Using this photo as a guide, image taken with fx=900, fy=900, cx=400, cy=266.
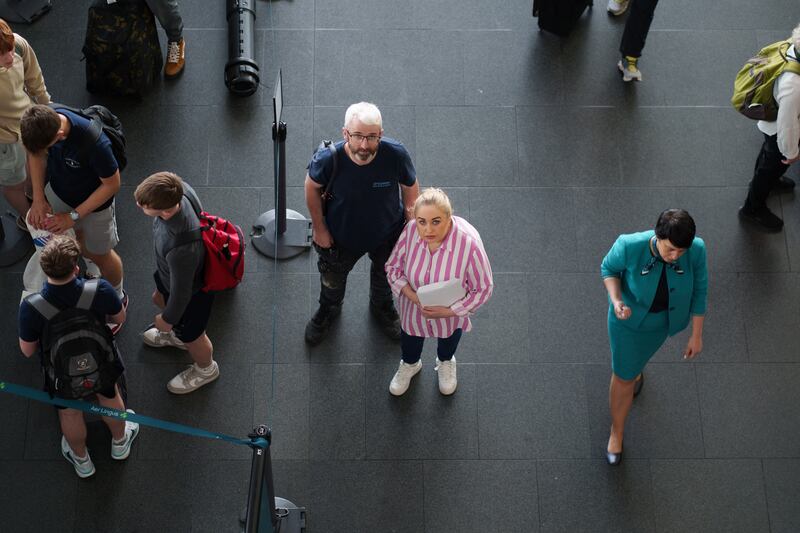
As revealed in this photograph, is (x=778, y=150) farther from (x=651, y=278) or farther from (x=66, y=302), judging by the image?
(x=66, y=302)

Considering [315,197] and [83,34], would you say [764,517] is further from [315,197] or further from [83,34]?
[83,34]

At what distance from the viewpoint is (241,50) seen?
6242 millimetres

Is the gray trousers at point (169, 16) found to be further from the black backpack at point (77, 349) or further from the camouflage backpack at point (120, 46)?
the black backpack at point (77, 349)

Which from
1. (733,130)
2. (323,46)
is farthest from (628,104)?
(323,46)

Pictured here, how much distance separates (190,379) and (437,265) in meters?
1.70

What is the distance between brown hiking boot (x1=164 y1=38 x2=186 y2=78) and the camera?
630cm

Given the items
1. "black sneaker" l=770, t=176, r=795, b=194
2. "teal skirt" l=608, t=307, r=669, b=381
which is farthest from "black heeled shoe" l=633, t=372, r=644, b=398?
"black sneaker" l=770, t=176, r=795, b=194

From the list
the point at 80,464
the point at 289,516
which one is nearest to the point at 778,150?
the point at 289,516

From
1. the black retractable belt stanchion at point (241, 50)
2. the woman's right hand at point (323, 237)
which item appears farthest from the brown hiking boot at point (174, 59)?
the woman's right hand at point (323, 237)

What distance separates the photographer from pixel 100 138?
178 inches

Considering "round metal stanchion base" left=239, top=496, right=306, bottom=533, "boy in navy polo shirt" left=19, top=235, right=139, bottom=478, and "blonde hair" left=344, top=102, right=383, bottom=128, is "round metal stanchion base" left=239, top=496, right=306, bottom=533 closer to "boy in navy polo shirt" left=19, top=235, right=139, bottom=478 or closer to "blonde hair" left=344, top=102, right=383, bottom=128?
"boy in navy polo shirt" left=19, top=235, right=139, bottom=478

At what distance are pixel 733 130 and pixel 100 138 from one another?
13.6 feet

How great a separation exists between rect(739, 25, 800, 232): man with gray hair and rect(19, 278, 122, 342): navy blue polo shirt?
3.75 m

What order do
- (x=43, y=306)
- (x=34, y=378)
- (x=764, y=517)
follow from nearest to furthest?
(x=43, y=306)
(x=764, y=517)
(x=34, y=378)
